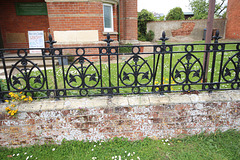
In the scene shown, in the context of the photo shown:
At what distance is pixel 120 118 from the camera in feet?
8.46

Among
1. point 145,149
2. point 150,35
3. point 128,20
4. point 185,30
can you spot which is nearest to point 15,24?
point 128,20

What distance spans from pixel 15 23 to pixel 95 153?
32.9 ft

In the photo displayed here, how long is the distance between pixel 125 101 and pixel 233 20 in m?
20.6

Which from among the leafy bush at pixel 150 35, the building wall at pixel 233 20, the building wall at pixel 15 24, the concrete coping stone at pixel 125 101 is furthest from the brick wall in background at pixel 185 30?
the concrete coping stone at pixel 125 101

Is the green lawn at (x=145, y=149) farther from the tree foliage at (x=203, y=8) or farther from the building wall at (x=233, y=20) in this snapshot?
the tree foliage at (x=203, y=8)

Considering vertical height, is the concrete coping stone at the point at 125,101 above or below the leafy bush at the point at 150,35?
below

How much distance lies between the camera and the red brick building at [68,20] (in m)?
8.09

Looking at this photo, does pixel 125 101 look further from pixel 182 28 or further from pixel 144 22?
pixel 182 28

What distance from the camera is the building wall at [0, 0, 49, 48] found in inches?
376

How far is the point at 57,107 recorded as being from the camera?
253 cm

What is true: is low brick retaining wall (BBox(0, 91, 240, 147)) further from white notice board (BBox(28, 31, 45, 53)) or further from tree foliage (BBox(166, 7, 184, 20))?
tree foliage (BBox(166, 7, 184, 20))

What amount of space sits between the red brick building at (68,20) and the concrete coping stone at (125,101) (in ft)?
20.4

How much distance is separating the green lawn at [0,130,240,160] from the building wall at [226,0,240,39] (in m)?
18.4

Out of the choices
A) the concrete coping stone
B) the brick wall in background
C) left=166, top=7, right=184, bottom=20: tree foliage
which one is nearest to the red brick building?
the concrete coping stone
